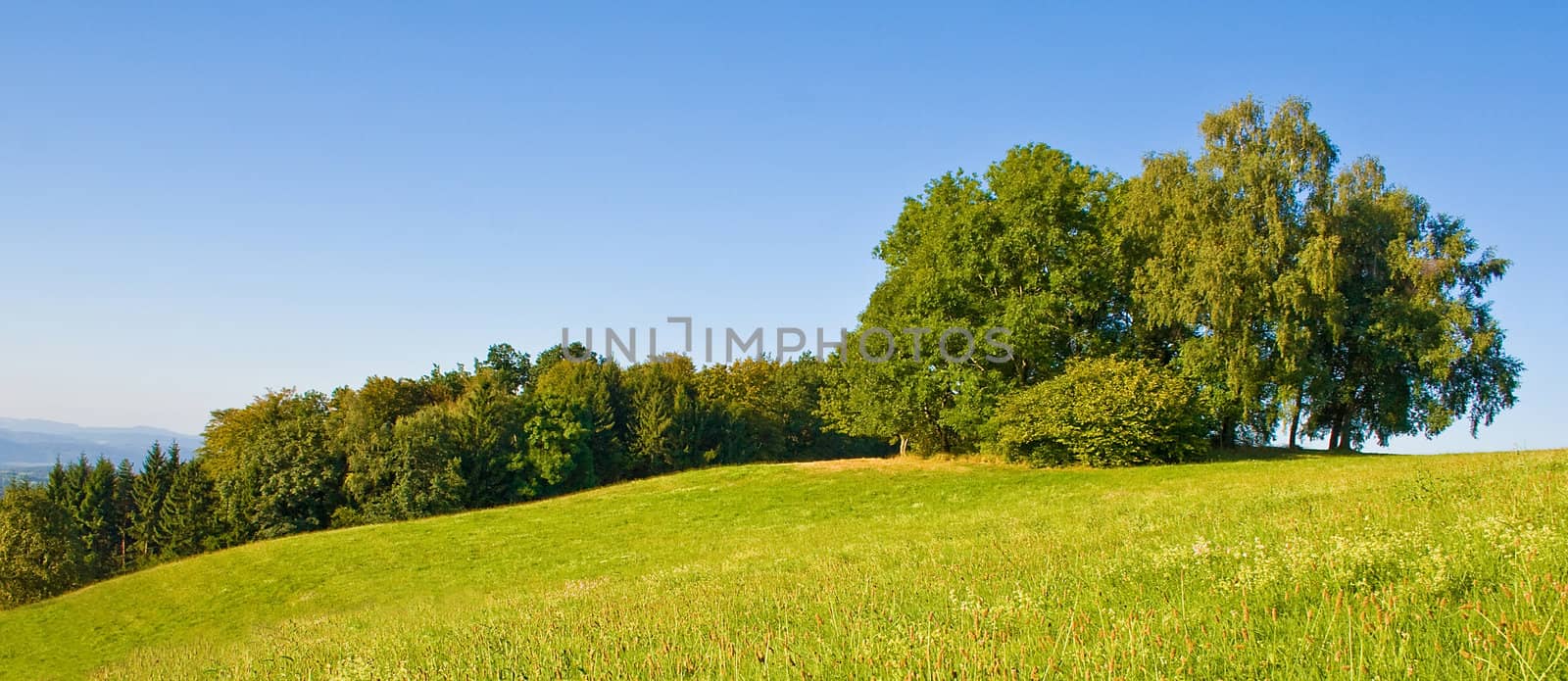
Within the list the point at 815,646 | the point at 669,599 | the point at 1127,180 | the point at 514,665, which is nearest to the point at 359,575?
the point at 669,599

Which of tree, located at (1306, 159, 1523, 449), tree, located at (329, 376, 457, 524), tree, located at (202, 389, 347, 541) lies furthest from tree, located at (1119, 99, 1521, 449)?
tree, located at (202, 389, 347, 541)

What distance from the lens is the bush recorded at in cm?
3183

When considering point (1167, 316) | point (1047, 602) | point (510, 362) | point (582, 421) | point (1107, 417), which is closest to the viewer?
point (1047, 602)

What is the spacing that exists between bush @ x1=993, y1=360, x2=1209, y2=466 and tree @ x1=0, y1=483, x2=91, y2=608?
4586 cm

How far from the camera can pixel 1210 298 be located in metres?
32.4

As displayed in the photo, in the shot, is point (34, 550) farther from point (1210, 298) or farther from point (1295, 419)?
point (1295, 419)

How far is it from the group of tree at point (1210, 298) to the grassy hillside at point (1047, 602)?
1040 cm

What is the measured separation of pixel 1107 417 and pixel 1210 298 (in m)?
6.39

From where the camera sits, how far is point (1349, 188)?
1340 inches

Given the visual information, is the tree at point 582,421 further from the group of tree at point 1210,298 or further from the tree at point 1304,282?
the tree at point 1304,282

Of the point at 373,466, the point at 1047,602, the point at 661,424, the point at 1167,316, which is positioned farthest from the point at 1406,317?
the point at 373,466

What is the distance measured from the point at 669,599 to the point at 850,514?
17.6 meters

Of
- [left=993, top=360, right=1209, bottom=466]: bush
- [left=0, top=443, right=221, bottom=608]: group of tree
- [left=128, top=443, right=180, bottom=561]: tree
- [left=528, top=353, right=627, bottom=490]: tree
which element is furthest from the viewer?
[left=528, top=353, right=627, bottom=490]: tree

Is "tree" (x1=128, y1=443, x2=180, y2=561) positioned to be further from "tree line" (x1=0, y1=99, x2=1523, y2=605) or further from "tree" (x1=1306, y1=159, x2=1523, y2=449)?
"tree" (x1=1306, y1=159, x2=1523, y2=449)
